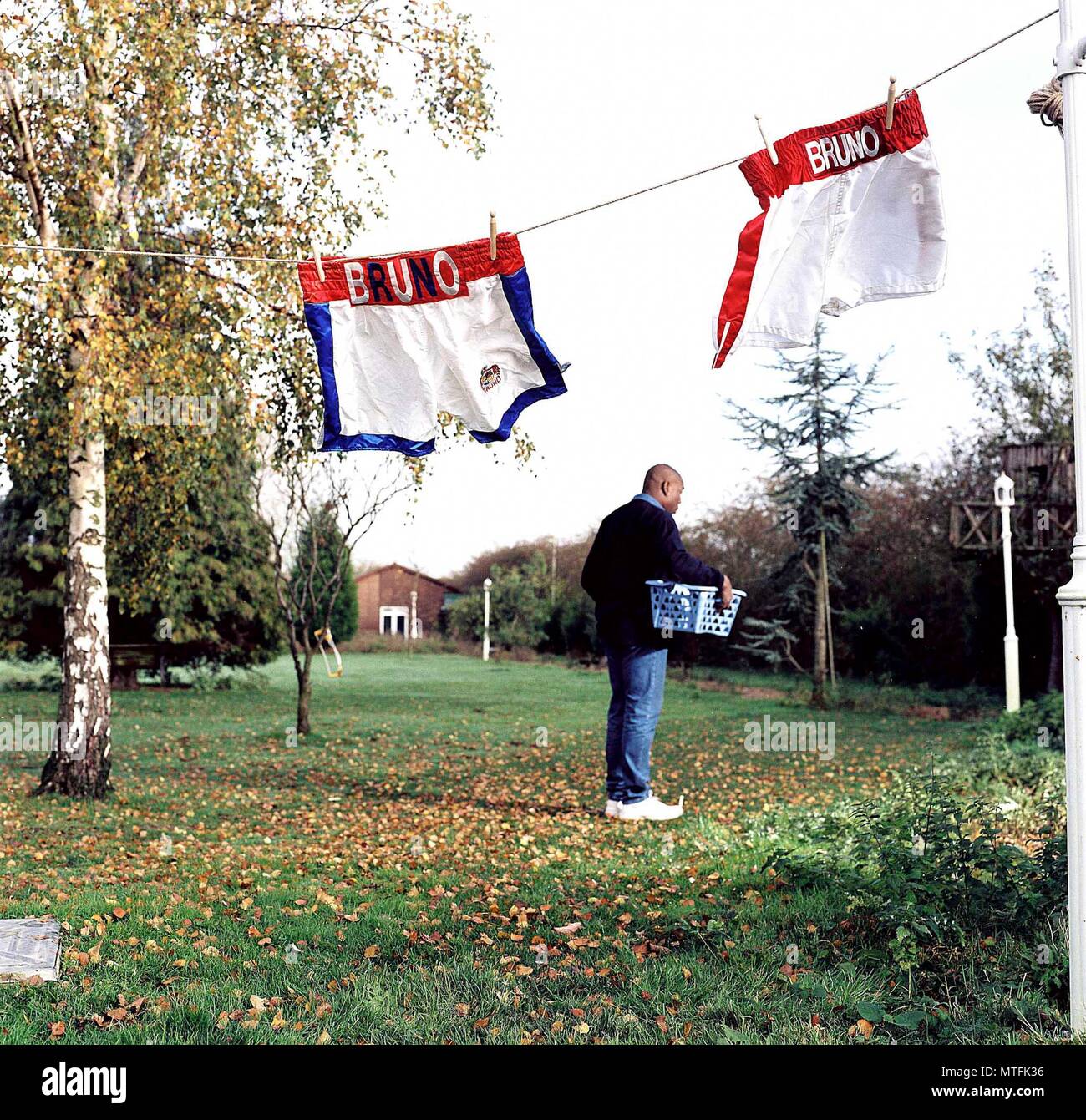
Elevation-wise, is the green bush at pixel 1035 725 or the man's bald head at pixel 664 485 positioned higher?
the man's bald head at pixel 664 485

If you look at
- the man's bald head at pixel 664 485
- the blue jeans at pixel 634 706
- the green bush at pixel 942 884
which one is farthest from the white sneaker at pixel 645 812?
the green bush at pixel 942 884

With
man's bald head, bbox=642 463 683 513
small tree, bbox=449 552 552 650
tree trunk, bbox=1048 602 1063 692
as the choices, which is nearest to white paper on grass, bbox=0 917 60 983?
man's bald head, bbox=642 463 683 513

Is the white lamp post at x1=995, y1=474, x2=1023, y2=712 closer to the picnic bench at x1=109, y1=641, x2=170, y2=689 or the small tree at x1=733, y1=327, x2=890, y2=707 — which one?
the small tree at x1=733, y1=327, x2=890, y2=707

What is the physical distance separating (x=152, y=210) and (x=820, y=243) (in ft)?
20.6

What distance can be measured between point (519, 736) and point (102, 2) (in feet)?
31.9

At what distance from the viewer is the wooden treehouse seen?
15.9 m

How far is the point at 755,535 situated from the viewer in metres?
20.8

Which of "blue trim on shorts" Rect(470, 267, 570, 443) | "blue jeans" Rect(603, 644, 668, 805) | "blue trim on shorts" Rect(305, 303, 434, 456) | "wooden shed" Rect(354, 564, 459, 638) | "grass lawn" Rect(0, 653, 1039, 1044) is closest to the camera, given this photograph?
"grass lawn" Rect(0, 653, 1039, 1044)

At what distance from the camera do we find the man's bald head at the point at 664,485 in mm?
7371

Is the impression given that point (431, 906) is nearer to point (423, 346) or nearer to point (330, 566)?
point (423, 346)

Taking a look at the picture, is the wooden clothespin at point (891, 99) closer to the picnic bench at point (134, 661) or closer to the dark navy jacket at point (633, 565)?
the dark navy jacket at point (633, 565)

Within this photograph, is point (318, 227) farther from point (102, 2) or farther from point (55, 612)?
point (55, 612)

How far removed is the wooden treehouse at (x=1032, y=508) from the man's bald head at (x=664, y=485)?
31.4ft

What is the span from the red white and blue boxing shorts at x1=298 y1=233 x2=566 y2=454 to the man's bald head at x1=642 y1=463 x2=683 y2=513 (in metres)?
1.80
